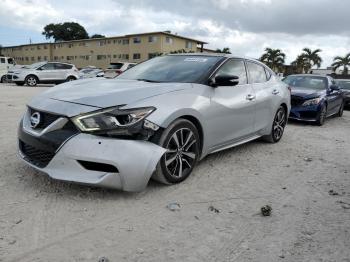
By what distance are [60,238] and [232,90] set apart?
3.04 m

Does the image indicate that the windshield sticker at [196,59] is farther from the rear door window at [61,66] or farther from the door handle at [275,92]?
the rear door window at [61,66]

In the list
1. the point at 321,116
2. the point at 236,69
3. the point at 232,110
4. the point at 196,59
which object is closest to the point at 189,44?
the point at 321,116

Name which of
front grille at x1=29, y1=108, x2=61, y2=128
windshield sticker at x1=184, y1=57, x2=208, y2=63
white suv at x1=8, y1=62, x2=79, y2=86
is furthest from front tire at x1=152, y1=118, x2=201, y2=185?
white suv at x1=8, y1=62, x2=79, y2=86

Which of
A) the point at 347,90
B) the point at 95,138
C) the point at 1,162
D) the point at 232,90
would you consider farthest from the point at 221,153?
the point at 347,90

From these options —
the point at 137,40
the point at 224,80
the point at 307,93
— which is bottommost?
the point at 307,93

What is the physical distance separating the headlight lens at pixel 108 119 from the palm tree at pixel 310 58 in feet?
187

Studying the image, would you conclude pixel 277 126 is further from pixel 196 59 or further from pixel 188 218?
pixel 188 218

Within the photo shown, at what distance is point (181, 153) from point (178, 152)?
2.5 inches

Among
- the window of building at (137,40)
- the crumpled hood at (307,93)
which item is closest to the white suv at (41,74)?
the crumpled hood at (307,93)

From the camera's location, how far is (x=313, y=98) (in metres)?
9.55

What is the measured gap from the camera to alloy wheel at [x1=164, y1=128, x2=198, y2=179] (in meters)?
3.99

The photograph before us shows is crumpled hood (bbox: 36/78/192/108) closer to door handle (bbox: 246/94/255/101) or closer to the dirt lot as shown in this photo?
the dirt lot

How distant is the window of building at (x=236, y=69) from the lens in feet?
16.4

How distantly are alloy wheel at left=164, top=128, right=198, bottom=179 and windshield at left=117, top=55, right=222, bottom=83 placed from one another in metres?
0.77
